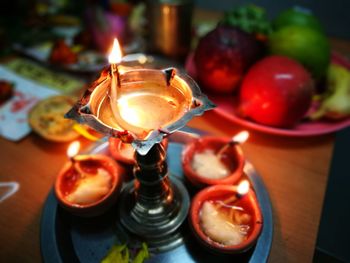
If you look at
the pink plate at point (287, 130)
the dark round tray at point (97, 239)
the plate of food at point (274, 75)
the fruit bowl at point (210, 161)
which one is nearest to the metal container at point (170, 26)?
the plate of food at point (274, 75)

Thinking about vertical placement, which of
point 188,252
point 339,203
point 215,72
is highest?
point 215,72

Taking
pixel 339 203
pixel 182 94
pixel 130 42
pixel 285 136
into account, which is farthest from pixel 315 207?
pixel 130 42

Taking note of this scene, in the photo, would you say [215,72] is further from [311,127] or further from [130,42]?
[130,42]

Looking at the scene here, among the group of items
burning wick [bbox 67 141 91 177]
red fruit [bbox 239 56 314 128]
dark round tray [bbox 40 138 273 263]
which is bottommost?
dark round tray [bbox 40 138 273 263]

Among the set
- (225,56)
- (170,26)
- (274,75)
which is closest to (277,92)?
(274,75)

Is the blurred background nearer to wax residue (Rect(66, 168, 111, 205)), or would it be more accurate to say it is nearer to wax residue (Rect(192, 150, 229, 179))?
wax residue (Rect(192, 150, 229, 179))

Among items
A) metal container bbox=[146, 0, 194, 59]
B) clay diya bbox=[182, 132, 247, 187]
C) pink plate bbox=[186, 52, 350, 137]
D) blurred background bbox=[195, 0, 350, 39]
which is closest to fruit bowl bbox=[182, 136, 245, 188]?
clay diya bbox=[182, 132, 247, 187]

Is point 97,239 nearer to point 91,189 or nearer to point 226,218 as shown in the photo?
point 91,189
